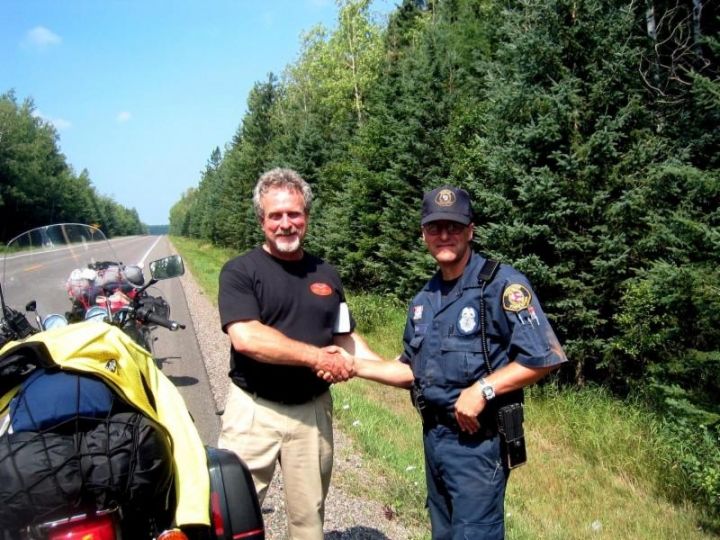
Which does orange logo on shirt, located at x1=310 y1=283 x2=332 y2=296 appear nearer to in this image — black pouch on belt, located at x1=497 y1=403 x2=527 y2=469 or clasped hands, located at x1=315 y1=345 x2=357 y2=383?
clasped hands, located at x1=315 y1=345 x2=357 y2=383

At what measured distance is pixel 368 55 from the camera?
94.2ft

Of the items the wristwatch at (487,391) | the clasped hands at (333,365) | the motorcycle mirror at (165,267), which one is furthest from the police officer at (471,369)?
the motorcycle mirror at (165,267)

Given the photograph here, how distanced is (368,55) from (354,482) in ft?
89.7

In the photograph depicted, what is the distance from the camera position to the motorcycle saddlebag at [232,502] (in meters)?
2.01

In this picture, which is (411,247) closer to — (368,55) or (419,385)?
(419,385)

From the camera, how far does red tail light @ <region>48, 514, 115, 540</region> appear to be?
1619 millimetres

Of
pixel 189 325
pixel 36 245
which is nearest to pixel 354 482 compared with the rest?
pixel 36 245

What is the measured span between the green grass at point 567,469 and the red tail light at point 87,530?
96.8 inches

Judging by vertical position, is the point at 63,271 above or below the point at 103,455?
above

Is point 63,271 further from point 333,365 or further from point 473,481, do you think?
point 473,481

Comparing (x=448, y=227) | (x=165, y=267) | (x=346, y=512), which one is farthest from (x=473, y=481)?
(x=165, y=267)

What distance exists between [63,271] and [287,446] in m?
2.65

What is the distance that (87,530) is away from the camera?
165 cm

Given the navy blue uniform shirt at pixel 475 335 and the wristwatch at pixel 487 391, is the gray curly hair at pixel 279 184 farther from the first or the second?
the wristwatch at pixel 487 391
